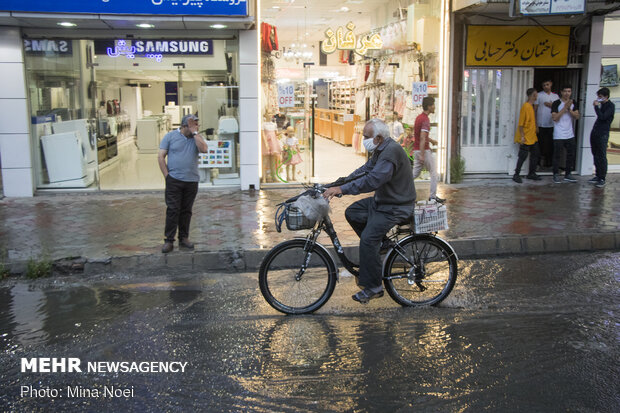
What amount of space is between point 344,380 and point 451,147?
9.26 meters

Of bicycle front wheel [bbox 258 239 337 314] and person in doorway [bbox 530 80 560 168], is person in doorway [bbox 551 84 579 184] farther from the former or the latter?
bicycle front wheel [bbox 258 239 337 314]

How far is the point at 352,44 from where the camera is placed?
13.6 m

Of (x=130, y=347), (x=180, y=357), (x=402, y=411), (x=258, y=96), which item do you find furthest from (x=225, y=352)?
(x=258, y=96)

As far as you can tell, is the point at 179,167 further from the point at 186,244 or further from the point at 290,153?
the point at 290,153

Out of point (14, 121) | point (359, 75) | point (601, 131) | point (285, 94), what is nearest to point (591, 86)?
point (601, 131)

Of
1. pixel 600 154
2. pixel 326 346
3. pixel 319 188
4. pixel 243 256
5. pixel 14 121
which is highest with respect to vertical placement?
pixel 14 121

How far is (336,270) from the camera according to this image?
543cm

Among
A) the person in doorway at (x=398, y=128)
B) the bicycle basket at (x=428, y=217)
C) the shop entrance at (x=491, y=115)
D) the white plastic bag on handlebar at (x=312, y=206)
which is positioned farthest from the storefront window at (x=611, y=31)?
the white plastic bag on handlebar at (x=312, y=206)

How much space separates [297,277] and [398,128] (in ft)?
26.9

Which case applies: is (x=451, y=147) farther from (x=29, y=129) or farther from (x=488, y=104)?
(x=29, y=129)

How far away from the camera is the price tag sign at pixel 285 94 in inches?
479

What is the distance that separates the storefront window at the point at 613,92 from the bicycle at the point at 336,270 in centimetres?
991

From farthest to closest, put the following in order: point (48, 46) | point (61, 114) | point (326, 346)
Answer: point (61, 114), point (48, 46), point (326, 346)

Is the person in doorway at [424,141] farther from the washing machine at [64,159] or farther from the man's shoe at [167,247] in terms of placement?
the washing machine at [64,159]
